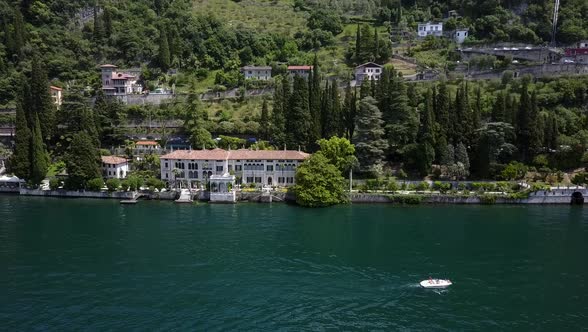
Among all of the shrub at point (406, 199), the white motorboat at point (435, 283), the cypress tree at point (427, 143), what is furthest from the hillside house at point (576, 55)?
the white motorboat at point (435, 283)

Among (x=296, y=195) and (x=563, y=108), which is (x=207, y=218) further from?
(x=563, y=108)

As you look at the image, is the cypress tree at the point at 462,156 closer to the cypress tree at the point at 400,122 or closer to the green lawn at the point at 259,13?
the cypress tree at the point at 400,122

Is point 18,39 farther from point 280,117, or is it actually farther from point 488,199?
point 488,199

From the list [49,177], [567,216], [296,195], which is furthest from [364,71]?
[49,177]

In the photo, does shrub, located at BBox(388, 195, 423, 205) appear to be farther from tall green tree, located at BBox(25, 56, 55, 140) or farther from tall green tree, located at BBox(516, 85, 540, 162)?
tall green tree, located at BBox(25, 56, 55, 140)

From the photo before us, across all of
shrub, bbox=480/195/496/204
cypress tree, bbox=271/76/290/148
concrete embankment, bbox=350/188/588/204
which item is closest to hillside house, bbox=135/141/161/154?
cypress tree, bbox=271/76/290/148
